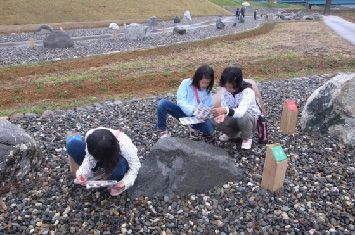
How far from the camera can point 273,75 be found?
10523mm

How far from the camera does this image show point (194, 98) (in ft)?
16.6

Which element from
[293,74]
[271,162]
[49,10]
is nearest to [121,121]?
[271,162]

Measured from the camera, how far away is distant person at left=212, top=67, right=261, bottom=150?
4.52 metres

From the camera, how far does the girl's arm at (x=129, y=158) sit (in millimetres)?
3654

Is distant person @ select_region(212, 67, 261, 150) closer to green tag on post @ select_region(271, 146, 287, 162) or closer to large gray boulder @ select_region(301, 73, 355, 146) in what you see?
green tag on post @ select_region(271, 146, 287, 162)

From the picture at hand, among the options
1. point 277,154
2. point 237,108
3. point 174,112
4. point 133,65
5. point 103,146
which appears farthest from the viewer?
point 133,65

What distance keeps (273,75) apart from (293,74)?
641mm

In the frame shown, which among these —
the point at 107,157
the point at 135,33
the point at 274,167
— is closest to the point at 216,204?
the point at 274,167

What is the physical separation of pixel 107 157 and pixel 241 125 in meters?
2.20

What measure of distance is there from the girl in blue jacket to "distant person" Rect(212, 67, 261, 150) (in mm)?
208

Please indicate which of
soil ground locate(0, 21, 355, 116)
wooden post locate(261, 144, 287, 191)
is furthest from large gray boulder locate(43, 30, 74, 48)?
wooden post locate(261, 144, 287, 191)

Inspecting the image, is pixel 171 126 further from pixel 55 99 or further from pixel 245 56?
pixel 245 56

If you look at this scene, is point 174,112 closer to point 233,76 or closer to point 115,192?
point 233,76

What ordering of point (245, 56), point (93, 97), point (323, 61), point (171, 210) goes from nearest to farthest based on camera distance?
point (171, 210)
point (93, 97)
point (323, 61)
point (245, 56)
